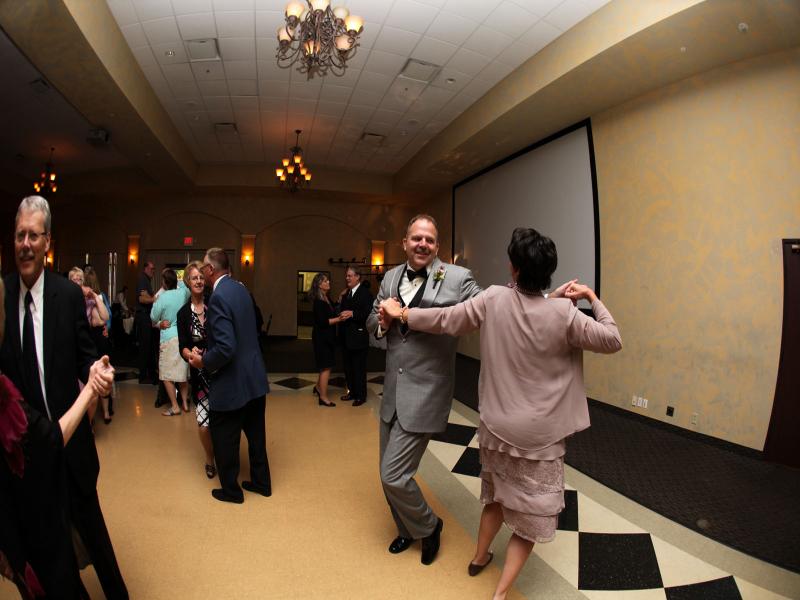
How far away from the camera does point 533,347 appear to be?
5.47ft

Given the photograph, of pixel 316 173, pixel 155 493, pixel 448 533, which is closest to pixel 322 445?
pixel 155 493

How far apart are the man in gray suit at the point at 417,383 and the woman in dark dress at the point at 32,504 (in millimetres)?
1214

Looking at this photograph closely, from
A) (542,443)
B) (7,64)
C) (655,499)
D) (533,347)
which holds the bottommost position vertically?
(655,499)

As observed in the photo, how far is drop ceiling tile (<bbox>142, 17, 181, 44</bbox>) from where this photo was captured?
4750 mm

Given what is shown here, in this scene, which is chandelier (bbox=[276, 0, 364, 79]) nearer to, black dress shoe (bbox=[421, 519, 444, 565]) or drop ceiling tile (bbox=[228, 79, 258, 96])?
drop ceiling tile (bbox=[228, 79, 258, 96])

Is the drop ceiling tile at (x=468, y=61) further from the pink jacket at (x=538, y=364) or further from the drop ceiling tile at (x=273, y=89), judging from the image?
the pink jacket at (x=538, y=364)

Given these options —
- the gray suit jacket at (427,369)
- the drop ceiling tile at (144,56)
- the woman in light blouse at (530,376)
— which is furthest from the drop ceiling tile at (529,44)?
the drop ceiling tile at (144,56)

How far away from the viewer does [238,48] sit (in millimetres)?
5246

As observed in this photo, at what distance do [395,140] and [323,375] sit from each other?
5359 millimetres

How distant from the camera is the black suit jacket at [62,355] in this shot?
1454mm

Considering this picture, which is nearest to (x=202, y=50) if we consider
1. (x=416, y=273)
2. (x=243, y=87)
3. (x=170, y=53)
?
(x=170, y=53)

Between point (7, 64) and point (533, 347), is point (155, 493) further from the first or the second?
point (7, 64)

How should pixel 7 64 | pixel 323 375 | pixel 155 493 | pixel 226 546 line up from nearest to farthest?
1. pixel 226 546
2. pixel 155 493
3. pixel 323 375
4. pixel 7 64

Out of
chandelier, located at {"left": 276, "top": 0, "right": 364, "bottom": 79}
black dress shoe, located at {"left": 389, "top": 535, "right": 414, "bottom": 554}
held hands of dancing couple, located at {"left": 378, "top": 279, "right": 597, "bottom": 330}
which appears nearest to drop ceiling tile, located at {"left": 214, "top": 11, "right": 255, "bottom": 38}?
chandelier, located at {"left": 276, "top": 0, "right": 364, "bottom": 79}
